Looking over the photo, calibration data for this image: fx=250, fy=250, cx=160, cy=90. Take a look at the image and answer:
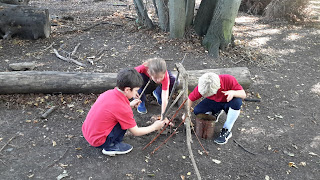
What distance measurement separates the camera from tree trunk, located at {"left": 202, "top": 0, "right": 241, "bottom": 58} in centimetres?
601

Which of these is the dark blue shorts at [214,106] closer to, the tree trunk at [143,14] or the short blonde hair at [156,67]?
the short blonde hair at [156,67]

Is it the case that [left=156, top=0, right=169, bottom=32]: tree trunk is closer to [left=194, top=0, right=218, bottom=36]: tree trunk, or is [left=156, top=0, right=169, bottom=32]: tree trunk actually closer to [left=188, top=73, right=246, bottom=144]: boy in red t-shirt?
[left=194, top=0, right=218, bottom=36]: tree trunk

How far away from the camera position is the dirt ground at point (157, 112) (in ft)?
9.64

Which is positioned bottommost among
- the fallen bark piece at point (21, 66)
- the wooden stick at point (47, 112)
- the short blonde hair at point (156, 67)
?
the wooden stick at point (47, 112)

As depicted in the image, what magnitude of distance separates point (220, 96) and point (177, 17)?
357 centimetres

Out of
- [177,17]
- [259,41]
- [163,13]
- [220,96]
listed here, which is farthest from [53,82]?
[259,41]

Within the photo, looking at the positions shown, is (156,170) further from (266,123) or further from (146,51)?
(146,51)

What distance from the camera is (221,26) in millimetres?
6168

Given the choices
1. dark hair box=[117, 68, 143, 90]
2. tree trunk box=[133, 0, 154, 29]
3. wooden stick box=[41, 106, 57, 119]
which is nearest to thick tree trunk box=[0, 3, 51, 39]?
tree trunk box=[133, 0, 154, 29]

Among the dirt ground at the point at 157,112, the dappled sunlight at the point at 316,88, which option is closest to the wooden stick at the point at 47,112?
the dirt ground at the point at 157,112

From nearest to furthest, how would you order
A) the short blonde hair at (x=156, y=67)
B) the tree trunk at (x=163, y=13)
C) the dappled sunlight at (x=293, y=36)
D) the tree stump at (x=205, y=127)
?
1. the short blonde hair at (x=156, y=67)
2. the tree stump at (x=205, y=127)
3. the tree trunk at (x=163, y=13)
4. the dappled sunlight at (x=293, y=36)

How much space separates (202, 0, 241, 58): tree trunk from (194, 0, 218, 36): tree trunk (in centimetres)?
42

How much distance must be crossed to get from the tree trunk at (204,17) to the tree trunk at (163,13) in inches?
31.3

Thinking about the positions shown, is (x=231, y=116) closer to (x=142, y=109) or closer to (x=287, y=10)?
(x=142, y=109)
